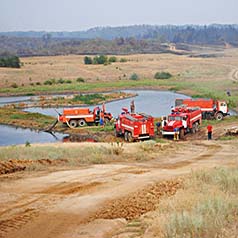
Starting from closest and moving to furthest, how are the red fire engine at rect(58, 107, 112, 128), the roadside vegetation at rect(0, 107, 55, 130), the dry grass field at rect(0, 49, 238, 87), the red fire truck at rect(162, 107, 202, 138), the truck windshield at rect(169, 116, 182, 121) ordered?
the red fire truck at rect(162, 107, 202, 138), the truck windshield at rect(169, 116, 182, 121), the red fire engine at rect(58, 107, 112, 128), the roadside vegetation at rect(0, 107, 55, 130), the dry grass field at rect(0, 49, 238, 87)

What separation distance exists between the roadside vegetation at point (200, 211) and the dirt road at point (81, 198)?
66 centimetres

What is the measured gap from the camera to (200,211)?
29.7 feet

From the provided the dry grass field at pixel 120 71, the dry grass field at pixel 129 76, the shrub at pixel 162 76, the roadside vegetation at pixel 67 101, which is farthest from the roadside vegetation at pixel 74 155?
the shrub at pixel 162 76

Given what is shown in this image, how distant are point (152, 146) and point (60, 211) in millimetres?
12935

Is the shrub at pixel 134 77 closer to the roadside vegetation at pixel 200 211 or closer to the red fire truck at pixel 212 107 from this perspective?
the red fire truck at pixel 212 107

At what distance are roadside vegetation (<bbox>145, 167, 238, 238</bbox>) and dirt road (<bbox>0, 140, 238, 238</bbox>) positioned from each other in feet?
2.15

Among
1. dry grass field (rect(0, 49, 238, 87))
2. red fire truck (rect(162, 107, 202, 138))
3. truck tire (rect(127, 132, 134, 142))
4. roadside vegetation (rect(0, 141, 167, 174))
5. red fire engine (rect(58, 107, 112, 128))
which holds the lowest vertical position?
dry grass field (rect(0, 49, 238, 87))

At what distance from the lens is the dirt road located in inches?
394

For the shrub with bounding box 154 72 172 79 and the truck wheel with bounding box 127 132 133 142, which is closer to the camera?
the truck wheel with bounding box 127 132 133 142

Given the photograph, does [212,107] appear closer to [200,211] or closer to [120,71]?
[200,211]

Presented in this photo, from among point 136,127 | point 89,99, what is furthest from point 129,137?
point 89,99

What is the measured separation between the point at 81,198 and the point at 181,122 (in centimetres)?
1902

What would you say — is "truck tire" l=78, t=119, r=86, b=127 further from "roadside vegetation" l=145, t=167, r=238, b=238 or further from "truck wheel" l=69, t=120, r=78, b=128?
"roadside vegetation" l=145, t=167, r=238, b=238

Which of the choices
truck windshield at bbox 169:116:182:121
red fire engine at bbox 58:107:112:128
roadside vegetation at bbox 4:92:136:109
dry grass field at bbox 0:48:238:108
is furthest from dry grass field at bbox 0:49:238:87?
truck windshield at bbox 169:116:182:121
